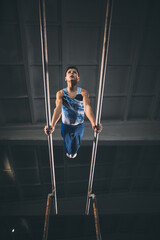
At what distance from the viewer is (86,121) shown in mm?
5012

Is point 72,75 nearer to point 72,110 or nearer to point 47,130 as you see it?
point 72,110

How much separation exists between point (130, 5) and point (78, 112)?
307 centimetres

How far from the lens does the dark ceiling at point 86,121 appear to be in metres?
3.53

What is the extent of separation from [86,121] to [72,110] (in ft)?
8.89

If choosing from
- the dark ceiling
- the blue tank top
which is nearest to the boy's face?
the blue tank top

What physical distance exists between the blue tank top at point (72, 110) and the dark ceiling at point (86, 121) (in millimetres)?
2005

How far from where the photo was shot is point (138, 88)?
4535 millimetres

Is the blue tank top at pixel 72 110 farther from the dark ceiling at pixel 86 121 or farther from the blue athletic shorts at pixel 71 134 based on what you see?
the dark ceiling at pixel 86 121

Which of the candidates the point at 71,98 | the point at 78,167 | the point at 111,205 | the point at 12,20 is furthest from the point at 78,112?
the point at 111,205

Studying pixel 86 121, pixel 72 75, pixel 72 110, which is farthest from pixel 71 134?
pixel 86 121

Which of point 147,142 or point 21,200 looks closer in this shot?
point 147,142

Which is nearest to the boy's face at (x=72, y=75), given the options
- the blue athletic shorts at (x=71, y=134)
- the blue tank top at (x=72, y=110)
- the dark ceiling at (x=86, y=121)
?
the blue tank top at (x=72, y=110)

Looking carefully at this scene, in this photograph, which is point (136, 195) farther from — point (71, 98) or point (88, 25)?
point (88, 25)

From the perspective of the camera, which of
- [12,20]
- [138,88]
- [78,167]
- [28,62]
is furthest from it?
[78,167]
